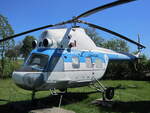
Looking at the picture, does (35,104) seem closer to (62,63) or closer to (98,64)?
(62,63)

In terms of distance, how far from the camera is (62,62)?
8461 mm

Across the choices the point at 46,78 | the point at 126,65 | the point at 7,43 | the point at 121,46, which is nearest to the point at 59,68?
→ the point at 46,78

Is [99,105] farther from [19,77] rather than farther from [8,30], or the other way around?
[8,30]

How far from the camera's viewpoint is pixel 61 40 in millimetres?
8844

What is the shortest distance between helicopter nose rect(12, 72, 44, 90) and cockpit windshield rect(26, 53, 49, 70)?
1.48 ft

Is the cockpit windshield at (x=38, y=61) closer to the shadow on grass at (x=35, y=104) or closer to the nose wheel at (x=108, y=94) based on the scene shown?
the shadow on grass at (x=35, y=104)

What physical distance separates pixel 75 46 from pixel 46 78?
Answer: 7.61ft

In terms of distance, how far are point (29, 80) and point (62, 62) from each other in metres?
1.69

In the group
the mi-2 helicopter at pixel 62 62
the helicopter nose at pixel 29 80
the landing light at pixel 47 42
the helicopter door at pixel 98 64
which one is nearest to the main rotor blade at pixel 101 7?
the mi-2 helicopter at pixel 62 62

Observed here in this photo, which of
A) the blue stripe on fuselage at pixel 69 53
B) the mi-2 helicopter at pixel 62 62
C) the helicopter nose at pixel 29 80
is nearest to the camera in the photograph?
the helicopter nose at pixel 29 80

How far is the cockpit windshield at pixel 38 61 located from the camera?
799 cm

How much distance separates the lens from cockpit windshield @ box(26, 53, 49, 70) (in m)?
7.99

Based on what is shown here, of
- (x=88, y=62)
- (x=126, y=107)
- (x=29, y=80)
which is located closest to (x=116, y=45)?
(x=88, y=62)

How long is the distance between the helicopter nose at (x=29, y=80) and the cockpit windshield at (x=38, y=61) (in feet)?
1.48
